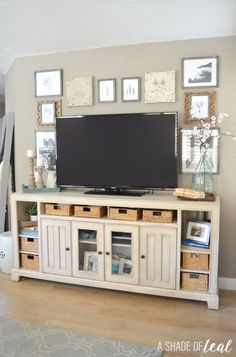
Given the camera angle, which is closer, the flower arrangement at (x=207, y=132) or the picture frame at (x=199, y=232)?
the picture frame at (x=199, y=232)

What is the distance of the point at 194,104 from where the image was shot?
105 inches

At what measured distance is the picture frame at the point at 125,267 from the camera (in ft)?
8.38

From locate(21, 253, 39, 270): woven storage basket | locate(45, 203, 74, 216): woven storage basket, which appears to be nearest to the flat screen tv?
locate(45, 203, 74, 216): woven storage basket

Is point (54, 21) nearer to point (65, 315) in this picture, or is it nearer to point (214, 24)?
point (214, 24)

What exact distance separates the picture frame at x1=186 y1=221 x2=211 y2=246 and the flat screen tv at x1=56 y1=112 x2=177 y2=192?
1.24 feet

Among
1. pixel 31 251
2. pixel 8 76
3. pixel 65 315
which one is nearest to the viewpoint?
pixel 65 315

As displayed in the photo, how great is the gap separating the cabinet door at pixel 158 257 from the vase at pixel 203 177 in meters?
0.43

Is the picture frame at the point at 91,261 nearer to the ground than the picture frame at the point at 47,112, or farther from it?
nearer to the ground

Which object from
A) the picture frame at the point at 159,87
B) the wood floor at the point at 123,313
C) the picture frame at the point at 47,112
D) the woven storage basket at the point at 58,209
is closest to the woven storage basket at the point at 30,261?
the wood floor at the point at 123,313

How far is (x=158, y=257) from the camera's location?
244cm

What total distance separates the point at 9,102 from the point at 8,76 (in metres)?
0.32

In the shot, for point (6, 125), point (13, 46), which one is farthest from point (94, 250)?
point (13, 46)

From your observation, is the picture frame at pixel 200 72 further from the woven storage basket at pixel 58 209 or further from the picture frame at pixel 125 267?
the picture frame at pixel 125 267

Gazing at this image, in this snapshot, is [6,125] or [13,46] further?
[6,125]
